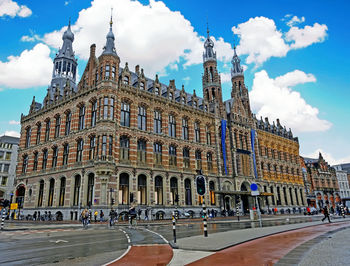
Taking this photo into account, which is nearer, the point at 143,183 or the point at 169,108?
the point at 143,183

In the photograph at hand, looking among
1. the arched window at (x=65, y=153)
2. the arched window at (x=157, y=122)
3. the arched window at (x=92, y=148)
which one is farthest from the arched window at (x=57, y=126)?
the arched window at (x=157, y=122)

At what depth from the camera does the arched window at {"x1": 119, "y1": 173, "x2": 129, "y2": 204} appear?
1281 inches

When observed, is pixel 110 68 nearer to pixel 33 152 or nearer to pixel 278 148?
pixel 33 152

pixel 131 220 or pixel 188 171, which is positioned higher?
pixel 188 171

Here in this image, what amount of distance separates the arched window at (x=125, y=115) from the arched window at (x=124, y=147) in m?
1.98

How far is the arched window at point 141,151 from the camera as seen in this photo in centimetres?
3580

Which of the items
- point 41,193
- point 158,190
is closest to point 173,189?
point 158,190

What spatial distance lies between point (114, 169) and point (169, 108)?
14.4 meters

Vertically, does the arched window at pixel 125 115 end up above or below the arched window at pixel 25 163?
above

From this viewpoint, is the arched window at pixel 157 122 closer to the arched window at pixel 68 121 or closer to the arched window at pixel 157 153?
the arched window at pixel 157 153

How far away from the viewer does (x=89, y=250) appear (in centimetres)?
990

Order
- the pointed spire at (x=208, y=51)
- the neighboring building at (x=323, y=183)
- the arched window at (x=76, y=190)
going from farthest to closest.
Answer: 1. the neighboring building at (x=323, y=183)
2. the pointed spire at (x=208, y=51)
3. the arched window at (x=76, y=190)

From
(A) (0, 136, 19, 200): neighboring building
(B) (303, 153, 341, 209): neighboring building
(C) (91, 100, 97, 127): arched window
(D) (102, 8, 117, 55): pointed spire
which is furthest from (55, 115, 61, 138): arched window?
(B) (303, 153, 341, 209): neighboring building

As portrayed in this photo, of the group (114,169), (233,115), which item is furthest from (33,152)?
Answer: (233,115)
